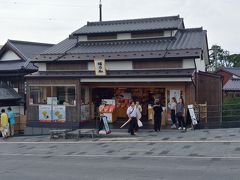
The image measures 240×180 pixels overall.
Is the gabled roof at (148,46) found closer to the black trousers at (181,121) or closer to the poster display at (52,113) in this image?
the poster display at (52,113)

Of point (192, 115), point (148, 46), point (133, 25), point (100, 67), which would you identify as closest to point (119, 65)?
point (100, 67)

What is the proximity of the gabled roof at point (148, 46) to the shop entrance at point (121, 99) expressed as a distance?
107 inches

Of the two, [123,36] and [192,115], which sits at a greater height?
[123,36]

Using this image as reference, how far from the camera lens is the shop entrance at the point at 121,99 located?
26.6m

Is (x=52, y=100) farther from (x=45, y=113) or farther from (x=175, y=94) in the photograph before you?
(x=175, y=94)

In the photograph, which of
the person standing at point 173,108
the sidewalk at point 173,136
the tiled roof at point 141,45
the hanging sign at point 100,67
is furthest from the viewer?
the tiled roof at point 141,45

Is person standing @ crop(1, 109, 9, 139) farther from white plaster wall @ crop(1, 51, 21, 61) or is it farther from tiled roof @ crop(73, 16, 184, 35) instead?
white plaster wall @ crop(1, 51, 21, 61)

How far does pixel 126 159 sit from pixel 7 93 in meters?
18.4

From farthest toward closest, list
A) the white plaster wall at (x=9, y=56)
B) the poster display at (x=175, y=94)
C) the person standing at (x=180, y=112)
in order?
the white plaster wall at (x=9, y=56), the poster display at (x=175, y=94), the person standing at (x=180, y=112)

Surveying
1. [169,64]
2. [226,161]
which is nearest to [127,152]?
[226,161]

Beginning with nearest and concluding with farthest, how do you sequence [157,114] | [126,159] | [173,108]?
1. [126,159]
2. [157,114]
3. [173,108]

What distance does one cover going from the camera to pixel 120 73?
2556 centimetres

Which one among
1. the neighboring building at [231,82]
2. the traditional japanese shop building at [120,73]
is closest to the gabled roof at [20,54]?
the traditional japanese shop building at [120,73]

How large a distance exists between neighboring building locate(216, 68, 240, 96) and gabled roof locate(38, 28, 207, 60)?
20488mm
